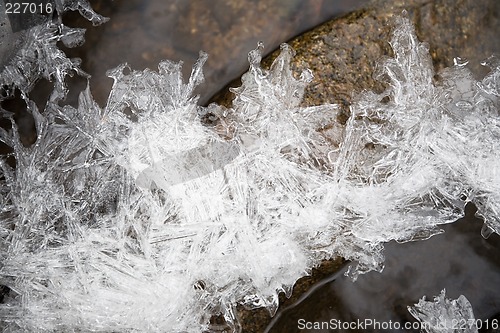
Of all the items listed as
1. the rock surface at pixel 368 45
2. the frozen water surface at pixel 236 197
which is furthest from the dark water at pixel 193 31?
the frozen water surface at pixel 236 197

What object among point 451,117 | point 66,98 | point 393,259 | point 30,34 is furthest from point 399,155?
point 30,34

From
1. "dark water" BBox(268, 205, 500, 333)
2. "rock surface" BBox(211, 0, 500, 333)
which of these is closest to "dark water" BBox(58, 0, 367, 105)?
"rock surface" BBox(211, 0, 500, 333)

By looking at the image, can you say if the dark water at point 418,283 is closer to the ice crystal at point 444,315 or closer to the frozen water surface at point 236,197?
the ice crystal at point 444,315

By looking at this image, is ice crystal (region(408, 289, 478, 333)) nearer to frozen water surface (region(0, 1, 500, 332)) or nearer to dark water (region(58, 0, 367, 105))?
frozen water surface (region(0, 1, 500, 332))

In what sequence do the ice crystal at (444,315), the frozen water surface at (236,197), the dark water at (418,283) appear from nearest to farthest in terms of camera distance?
the frozen water surface at (236,197), the ice crystal at (444,315), the dark water at (418,283)

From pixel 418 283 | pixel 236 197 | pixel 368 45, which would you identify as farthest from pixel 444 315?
pixel 368 45

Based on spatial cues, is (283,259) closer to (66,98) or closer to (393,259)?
(393,259)
